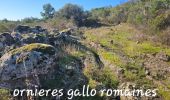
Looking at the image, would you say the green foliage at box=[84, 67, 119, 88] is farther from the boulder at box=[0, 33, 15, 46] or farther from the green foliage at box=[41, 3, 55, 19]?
the green foliage at box=[41, 3, 55, 19]

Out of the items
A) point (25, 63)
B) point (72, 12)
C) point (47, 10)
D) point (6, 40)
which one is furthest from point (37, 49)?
point (47, 10)

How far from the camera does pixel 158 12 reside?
40344 millimetres

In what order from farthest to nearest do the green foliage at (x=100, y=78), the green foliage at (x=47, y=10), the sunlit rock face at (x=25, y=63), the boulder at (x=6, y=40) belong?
the green foliage at (x=47, y=10)
the boulder at (x=6, y=40)
the green foliage at (x=100, y=78)
the sunlit rock face at (x=25, y=63)

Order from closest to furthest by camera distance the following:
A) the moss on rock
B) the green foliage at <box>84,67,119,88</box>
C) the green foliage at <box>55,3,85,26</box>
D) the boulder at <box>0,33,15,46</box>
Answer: the moss on rock < the green foliage at <box>84,67,119,88</box> < the boulder at <box>0,33,15,46</box> < the green foliage at <box>55,3,85,26</box>

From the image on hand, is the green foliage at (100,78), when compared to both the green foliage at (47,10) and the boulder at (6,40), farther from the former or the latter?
the green foliage at (47,10)

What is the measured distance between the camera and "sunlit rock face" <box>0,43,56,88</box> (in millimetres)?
13469

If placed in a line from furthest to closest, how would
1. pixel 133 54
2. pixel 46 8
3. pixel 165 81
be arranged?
1. pixel 46 8
2. pixel 133 54
3. pixel 165 81

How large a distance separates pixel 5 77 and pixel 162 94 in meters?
6.89

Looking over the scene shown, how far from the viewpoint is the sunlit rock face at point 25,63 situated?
1347cm

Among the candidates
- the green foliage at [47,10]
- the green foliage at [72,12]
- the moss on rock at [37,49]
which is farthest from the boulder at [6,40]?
the green foliage at [47,10]

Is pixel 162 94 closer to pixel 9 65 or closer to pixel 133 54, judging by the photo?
pixel 9 65

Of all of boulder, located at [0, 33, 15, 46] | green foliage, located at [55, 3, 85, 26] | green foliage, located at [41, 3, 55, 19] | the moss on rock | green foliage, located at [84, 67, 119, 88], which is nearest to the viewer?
the moss on rock

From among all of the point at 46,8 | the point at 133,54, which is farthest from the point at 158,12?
the point at 46,8

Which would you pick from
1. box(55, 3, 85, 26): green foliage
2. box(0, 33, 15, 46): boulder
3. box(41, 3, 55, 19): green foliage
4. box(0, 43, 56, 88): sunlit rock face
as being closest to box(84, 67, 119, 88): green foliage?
box(0, 43, 56, 88): sunlit rock face
